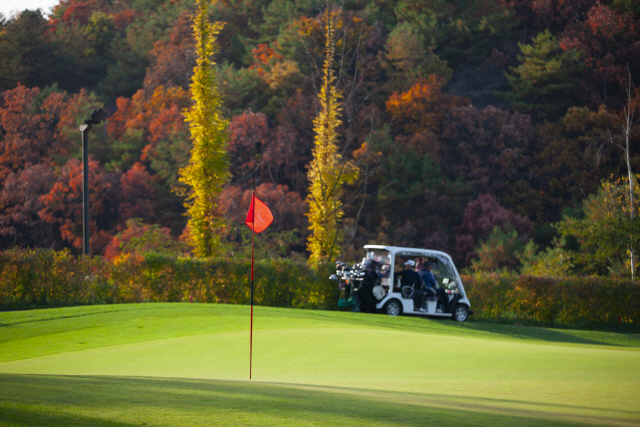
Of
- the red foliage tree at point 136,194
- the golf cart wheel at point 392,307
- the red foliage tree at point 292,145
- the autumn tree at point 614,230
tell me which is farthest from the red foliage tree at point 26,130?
the autumn tree at point 614,230

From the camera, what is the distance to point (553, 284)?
21516 mm

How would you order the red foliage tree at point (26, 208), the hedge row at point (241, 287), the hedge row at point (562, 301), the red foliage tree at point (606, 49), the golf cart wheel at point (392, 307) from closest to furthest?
the golf cart wheel at point (392, 307)
the hedge row at point (241, 287)
the hedge row at point (562, 301)
the red foliage tree at point (26, 208)
the red foliage tree at point (606, 49)

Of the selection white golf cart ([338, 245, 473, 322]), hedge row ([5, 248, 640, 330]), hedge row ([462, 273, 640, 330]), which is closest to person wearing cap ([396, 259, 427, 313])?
white golf cart ([338, 245, 473, 322])

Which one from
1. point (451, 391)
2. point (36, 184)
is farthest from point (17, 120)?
point (451, 391)

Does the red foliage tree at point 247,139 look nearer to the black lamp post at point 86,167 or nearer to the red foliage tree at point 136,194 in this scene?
the red foliage tree at point 136,194

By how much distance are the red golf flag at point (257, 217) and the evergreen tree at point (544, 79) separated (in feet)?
109

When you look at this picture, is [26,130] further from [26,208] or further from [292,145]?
[292,145]

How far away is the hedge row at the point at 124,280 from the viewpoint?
18.8m

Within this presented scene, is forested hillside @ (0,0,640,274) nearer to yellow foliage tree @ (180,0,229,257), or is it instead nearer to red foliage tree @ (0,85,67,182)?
red foliage tree @ (0,85,67,182)

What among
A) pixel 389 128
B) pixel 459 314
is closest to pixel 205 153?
pixel 459 314

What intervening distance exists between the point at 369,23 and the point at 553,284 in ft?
95.0

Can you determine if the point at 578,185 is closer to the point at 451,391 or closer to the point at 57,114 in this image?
the point at 57,114

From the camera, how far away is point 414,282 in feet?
58.9

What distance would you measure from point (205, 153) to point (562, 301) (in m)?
12.9
